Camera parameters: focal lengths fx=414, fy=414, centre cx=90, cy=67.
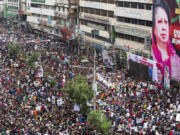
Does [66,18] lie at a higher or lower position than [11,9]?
lower

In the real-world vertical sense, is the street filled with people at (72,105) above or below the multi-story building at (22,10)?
below

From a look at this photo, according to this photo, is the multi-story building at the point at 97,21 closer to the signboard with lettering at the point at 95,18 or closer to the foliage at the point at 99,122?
the signboard with lettering at the point at 95,18

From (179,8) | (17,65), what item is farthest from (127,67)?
(17,65)

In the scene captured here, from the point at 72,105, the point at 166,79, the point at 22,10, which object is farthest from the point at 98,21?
the point at 22,10

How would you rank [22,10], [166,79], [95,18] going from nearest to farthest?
[166,79]
[95,18]
[22,10]

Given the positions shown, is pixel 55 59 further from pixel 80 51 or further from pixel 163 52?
pixel 163 52

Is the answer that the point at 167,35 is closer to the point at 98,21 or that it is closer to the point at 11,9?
the point at 98,21

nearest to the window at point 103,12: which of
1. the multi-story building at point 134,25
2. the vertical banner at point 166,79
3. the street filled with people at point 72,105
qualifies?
the multi-story building at point 134,25
